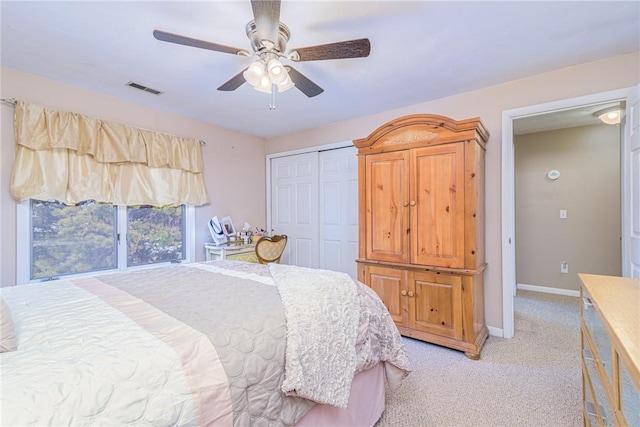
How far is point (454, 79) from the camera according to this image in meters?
2.58

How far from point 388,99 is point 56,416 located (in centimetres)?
319

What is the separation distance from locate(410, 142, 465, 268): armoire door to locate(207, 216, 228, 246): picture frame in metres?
2.36

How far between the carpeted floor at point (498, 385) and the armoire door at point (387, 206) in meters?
0.88

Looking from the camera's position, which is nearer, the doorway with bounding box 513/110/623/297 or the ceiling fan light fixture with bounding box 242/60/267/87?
the ceiling fan light fixture with bounding box 242/60/267/87

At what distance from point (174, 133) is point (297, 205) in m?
1.85

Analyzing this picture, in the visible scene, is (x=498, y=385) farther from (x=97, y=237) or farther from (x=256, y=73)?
(x=97, y=237)

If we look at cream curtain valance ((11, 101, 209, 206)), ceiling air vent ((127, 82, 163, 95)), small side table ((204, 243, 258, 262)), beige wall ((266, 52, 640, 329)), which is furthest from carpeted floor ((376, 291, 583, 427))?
ceiling air vent ((127, 82, 163, 95))

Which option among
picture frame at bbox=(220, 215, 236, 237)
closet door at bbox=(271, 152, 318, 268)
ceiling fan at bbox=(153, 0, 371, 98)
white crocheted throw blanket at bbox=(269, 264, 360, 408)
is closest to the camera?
white crocheted throw blanket at bbox=(269, 264, 360, 408)

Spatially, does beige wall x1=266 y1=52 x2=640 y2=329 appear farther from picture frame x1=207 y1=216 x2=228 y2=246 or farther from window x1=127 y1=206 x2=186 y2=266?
window x1=127 y1=206 x2=186 y2=266

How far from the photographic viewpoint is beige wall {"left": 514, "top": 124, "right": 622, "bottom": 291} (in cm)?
367

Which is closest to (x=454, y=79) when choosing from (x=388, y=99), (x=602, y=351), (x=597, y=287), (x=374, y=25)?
(x=388, y=99)

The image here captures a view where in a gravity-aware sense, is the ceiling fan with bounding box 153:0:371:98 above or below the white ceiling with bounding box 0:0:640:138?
below

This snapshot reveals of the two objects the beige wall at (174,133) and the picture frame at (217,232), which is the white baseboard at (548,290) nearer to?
the beige wall at (174,133)

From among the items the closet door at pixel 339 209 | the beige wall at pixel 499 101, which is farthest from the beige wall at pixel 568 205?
the closet door at pixel 339 209
